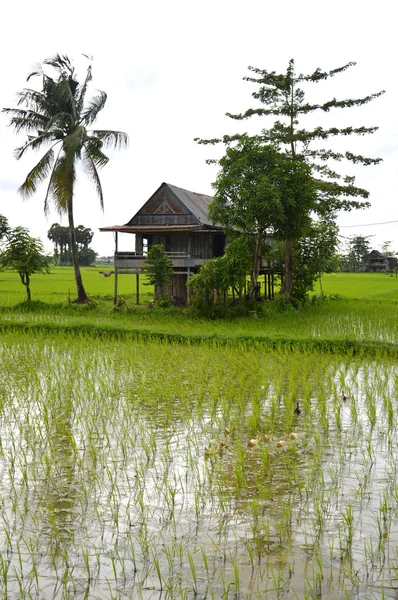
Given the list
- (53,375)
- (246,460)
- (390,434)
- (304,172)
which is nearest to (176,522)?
(246,460)

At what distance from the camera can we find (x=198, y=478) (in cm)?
461

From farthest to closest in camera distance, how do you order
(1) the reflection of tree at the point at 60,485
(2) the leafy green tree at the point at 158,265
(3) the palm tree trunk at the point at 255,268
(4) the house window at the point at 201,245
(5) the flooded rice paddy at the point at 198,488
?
(4) the house window at the point at 201,245 < (2) the leafy green tree at the point at 158,265 < (3) the palm tree trunk at the point at 255,268 < (1) the reflection of tree at the point at 60,485 < (5) the flooded rice paddy at the point at 198,488

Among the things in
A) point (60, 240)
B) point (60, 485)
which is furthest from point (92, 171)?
point (60, 240)

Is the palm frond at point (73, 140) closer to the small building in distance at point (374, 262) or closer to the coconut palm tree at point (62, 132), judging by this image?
the coconut palm tree at point (62, 132)

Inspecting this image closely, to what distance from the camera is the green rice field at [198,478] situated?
3.28m

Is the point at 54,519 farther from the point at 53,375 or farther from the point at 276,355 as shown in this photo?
the point at 276,355

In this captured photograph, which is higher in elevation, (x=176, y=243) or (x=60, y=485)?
(x=176, y=243)

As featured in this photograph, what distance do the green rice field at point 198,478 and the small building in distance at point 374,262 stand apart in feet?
181

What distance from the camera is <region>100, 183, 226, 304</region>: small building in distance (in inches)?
823

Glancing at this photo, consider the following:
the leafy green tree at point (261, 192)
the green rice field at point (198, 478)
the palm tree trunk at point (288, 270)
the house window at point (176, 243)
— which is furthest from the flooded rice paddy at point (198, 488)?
the house window at point (176, 243)

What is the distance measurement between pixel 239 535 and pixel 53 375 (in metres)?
5.63

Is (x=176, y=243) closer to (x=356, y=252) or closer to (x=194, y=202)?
(x=194, y=202)

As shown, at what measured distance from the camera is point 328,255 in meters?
22.9

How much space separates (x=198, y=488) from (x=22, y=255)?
17.9m
